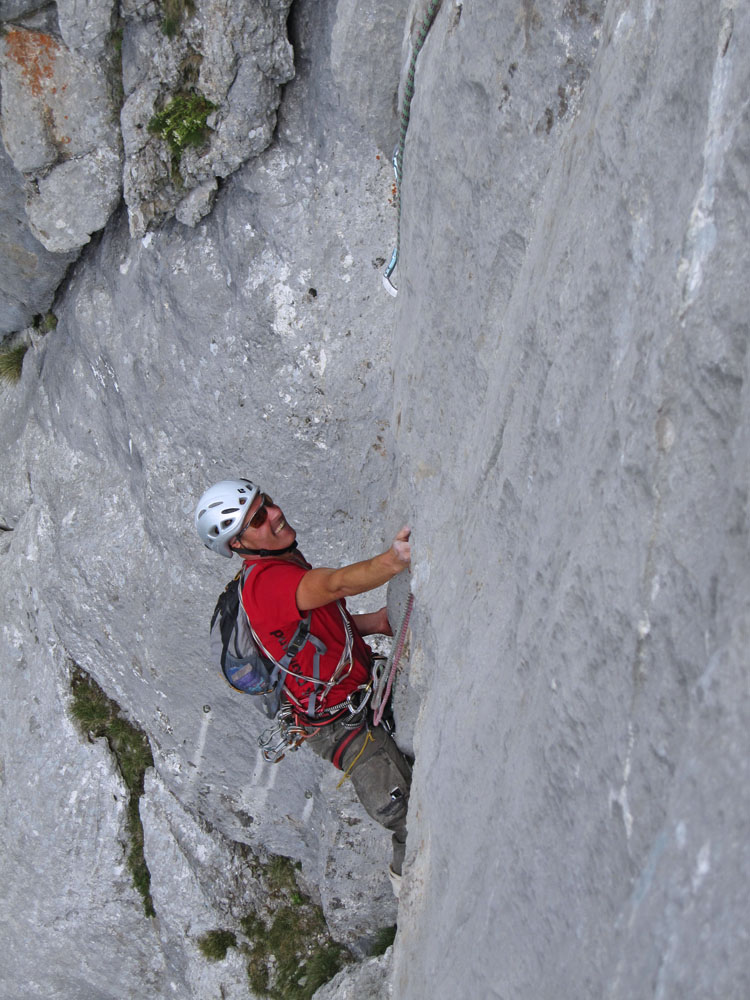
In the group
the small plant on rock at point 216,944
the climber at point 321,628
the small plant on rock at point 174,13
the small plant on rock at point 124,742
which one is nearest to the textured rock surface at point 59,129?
the small plant on rock at point 174,13

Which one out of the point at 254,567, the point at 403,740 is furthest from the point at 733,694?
the point at 403,740

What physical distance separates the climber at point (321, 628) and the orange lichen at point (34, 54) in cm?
374

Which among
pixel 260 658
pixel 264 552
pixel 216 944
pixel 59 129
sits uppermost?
pixel 59 129

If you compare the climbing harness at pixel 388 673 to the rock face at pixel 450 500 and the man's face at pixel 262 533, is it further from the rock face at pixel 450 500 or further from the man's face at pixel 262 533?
the man's face at pixel 262 533

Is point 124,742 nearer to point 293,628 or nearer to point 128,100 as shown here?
point 293,628

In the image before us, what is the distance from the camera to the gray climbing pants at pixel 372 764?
5.09m

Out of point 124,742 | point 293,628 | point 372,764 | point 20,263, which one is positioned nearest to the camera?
point 293,628

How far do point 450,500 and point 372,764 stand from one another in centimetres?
219

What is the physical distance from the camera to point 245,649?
457cm

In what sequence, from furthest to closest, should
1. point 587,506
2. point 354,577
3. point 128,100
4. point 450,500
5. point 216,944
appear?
point 216,944 → point 128,100 → point 354,577 → point 450,500 → point 587,506

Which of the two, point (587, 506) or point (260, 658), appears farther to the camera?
point (260, 658)

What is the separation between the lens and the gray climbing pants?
5.09 metres

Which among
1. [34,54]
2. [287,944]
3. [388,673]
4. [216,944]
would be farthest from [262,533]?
[216,944]

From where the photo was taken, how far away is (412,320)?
4.18 metres
